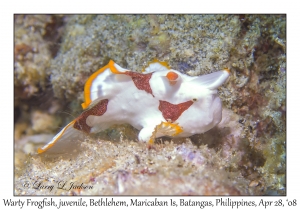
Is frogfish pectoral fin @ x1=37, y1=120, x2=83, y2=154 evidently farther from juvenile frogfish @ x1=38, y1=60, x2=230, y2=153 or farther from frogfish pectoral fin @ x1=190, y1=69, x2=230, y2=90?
frogfish pectoral fin @ x1=190, y1=69, x2=230, y2=90

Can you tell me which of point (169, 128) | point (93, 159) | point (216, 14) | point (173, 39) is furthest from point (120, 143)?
point (216, 14)

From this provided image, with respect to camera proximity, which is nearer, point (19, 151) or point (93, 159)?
point (93, 159)

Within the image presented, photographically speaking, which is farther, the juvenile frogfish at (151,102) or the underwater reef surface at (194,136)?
the juvenile frogfish at (151,102)

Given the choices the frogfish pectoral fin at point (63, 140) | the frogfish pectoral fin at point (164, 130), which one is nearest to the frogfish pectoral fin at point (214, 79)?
the frogfish pectoral fin at point (164, 130)

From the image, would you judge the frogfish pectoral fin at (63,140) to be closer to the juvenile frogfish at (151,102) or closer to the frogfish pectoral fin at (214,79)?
the juvenile frogfish at (151,102)

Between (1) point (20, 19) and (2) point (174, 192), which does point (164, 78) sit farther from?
(1) point (20, 19)
